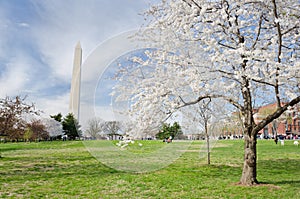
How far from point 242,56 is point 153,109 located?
2.49 m

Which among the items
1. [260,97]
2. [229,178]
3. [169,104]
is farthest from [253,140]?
[260,97]

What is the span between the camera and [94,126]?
9414 millimetres

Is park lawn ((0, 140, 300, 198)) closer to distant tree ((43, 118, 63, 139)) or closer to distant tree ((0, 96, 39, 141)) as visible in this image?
distant tree ((0, 96, 39, 141))

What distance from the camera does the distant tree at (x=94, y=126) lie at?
9.26 meters

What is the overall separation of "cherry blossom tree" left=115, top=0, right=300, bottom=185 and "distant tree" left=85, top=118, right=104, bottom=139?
149cm

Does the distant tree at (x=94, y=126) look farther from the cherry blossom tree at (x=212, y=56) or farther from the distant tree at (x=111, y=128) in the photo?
the cherry blossom tree at (x=212, y=56)

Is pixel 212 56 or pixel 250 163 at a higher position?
pixel 212 56

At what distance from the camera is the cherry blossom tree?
7164 millimetres

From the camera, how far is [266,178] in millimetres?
9492

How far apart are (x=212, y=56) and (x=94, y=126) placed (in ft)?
14.6

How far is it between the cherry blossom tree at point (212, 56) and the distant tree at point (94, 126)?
4.89 feet

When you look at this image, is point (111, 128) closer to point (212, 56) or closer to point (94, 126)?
point (94, 126)

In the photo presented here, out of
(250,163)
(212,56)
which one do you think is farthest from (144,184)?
(212,56)

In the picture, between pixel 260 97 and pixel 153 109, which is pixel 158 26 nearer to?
pixel 153 109
